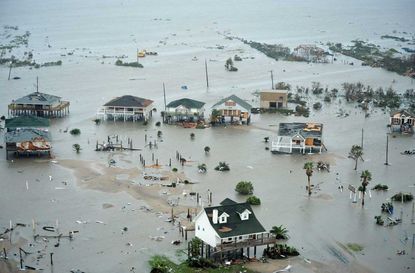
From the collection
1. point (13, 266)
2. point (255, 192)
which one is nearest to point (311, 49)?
point (255, 192)

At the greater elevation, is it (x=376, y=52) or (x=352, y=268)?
(x=376, y=52)

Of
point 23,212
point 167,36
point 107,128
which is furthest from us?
point 167,36

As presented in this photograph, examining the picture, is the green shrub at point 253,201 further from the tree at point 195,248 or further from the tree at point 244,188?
the tree at point 195,248

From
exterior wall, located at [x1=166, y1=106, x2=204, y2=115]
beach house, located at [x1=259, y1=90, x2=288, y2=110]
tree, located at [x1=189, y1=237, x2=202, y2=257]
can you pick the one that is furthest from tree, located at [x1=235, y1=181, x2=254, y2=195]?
beach house, located at [x1=259, y1=90, x2=288, y2=110]

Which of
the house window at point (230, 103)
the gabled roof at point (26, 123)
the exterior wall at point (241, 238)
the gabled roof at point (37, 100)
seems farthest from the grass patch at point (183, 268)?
the gabled roof at point (37, 100)

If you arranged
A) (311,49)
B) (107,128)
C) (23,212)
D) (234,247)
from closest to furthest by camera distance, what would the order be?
(234,247) → (23,212) → (107,128) → (311,49)

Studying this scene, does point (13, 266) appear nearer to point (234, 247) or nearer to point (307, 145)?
point (234, 247)

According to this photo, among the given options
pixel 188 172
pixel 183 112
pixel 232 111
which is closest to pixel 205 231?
pixel 188 172

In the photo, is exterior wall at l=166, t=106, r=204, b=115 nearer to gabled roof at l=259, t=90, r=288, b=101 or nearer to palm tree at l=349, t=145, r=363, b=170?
gabled roof at l=259, t=90, r=288, b=101
